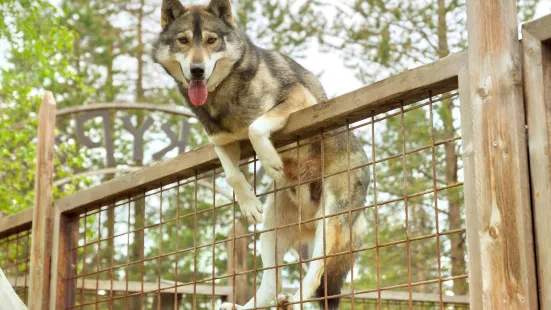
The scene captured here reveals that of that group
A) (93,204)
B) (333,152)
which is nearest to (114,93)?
(93,204)

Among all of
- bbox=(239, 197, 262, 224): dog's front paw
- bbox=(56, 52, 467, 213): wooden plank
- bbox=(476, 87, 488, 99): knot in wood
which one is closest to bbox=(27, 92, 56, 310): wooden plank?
bbox=(56, 52, 467, 213): wooden plank

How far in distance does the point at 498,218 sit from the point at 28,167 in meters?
9.02

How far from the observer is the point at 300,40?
1262cm

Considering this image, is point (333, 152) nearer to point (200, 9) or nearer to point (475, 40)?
point (200, 9)

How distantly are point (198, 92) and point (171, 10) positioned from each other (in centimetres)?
54

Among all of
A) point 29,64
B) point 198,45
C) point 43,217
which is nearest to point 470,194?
point 198,45

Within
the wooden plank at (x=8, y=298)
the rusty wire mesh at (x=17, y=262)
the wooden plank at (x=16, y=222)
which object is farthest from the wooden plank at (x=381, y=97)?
the rusty wire mesh at (x=17, y=262)

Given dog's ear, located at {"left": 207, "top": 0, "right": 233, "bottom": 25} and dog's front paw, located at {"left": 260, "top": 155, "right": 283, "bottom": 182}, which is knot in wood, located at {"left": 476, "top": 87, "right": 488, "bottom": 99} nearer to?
dog's front paw, located at {"left": 260, "top": 155, "right": 283, "bottom": 182}

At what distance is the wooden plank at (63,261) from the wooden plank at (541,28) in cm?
319

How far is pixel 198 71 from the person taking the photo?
12.5 feet

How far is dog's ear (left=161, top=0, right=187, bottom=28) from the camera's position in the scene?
411cm

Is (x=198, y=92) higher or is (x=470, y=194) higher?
(x=198, y=92)

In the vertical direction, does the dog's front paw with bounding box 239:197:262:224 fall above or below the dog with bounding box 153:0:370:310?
below

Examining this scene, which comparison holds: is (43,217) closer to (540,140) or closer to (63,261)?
(63,261)
